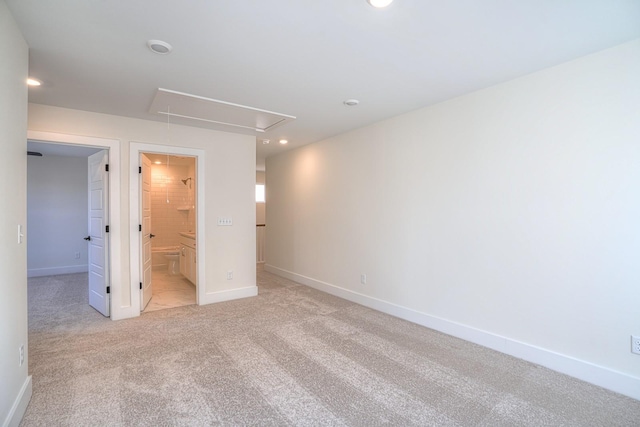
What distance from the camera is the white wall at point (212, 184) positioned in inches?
143

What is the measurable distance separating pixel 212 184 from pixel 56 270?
4460mm

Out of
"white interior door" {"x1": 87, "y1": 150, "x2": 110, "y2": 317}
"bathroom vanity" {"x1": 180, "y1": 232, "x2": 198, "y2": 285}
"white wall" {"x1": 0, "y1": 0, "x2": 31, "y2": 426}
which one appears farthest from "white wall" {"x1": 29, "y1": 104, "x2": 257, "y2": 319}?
"white wall" {"x1": 0, "y1": 0, "x2": 31, "y2": 426}

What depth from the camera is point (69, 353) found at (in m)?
2.84

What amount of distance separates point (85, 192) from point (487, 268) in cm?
755

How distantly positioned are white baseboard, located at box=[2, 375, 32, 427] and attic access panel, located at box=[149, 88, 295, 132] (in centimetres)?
253

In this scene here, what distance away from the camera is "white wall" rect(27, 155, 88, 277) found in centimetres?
614

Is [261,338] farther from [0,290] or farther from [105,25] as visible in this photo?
[105,25]

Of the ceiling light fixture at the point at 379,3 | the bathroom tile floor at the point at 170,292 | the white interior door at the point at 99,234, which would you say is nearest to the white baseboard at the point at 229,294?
the bathroom tile floor at the point at 170,292

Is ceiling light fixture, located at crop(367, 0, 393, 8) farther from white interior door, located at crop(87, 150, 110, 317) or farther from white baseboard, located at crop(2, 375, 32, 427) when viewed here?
white interior door, located at crop(87, 150, 110, 317)

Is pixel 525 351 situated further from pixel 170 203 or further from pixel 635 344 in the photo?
pixel 170 203

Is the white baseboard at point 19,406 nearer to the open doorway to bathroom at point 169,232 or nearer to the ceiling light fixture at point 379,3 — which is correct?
the open doorway to bathroom at point 169,232

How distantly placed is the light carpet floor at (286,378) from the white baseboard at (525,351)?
8cm

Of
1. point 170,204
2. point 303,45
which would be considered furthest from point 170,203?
point 303,45

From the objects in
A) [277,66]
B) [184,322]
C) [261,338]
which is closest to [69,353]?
[184,322]
